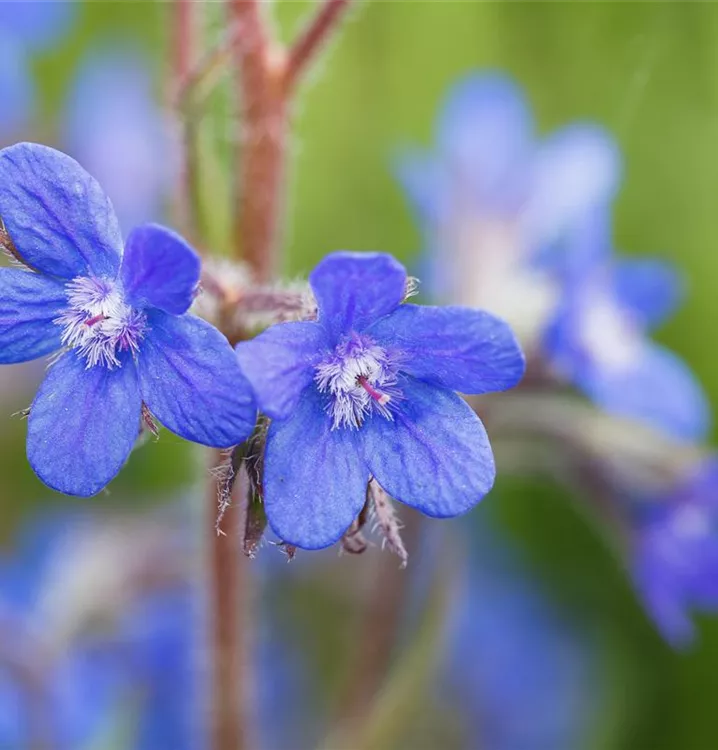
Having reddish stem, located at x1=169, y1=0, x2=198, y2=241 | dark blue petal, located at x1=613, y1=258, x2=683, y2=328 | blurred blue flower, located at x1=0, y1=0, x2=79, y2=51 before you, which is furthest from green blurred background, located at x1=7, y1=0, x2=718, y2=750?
reddish stem, located at x1=169, y1=0, x2=198, y2=241

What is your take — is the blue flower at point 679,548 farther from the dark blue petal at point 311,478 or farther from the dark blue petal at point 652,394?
the dark blue petal at point 311,478

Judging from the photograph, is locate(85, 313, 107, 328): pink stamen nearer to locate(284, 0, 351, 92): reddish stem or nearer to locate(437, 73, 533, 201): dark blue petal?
locate(284, 0, 351, 92): reddish stem

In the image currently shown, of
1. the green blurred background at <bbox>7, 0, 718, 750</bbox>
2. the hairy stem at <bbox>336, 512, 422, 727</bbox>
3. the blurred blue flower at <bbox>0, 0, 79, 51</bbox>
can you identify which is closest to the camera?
the hairy stem at <bbox>336, 512, 422, 727</bbox>

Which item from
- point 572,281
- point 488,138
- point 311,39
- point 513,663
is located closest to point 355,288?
point 311,39

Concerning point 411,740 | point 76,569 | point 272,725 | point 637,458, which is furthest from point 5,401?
point 637,458

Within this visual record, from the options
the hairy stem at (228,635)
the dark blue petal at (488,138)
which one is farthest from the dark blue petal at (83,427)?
the dark blue petal at (488,138)

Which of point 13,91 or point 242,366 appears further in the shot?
point 13,91

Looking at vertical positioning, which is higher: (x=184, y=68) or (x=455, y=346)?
(x=184, y=68)

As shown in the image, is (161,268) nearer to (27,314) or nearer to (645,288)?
(27,314)
